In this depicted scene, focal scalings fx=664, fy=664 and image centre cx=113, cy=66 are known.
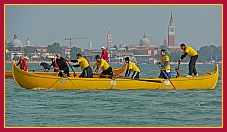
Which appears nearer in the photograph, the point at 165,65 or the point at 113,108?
the point at 113,108

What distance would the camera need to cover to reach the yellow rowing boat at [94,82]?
74.2 feet

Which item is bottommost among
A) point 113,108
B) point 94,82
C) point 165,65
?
point 113,108

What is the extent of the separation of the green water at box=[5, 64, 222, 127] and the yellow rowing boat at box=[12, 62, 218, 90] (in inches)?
11.3

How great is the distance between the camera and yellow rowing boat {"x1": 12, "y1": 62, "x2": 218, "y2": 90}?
74.2 feet

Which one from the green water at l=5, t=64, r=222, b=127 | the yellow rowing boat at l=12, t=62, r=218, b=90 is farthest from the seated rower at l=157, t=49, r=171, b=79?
the green water at l=5, t=64, r=222, b=127

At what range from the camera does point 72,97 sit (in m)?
21.0

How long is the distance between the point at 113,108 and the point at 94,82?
13.6 feet

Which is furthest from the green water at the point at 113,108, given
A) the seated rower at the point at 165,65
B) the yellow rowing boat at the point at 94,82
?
the seated rower at the point at 165,65

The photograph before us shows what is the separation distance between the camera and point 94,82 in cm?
2259

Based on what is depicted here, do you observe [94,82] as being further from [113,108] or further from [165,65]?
[113,108]

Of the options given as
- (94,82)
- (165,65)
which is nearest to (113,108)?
(94,82)

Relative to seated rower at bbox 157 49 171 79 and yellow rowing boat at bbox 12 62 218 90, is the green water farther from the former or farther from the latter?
seated rower at bbox 157 49 171 79

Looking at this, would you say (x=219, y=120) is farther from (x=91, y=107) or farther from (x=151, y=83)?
(x=151, y=83)

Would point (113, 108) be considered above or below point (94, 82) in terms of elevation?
below
